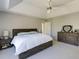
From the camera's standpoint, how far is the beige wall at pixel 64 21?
501cm

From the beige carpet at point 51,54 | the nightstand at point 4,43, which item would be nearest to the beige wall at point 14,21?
the nightstand at point 4,43

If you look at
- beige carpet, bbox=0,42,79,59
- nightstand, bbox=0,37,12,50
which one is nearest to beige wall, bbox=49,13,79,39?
beige carpet, bbox=0,42,79,59

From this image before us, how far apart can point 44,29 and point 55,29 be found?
3.49 ft

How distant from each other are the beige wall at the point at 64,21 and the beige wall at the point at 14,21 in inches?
75.0

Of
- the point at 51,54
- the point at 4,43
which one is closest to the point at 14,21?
the point at 4,43

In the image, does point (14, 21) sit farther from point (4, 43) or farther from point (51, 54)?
point (51, 54)

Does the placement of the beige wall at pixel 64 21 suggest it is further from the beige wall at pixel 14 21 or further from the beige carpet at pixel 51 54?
the beige carpet at pixel 51 54

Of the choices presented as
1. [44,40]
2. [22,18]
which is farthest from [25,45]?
[22,18]

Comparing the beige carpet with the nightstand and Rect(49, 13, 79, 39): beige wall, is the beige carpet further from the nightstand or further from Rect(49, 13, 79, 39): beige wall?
Rect(49, 13, 79, 39): beige wall

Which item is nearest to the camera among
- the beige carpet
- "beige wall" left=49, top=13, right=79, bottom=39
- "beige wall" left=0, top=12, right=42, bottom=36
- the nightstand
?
the beige carpet

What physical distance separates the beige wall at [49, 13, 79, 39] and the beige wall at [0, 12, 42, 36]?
1.90 metres

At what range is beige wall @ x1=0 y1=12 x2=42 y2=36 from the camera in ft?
14.7

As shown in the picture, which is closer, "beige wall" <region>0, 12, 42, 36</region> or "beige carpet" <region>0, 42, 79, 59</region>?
"beige carpet" <region>0, 42, 79, 59</region>

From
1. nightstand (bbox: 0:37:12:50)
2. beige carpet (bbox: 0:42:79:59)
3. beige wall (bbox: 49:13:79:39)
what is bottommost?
beige carpet (bbox: 0:42:79:59)
